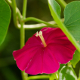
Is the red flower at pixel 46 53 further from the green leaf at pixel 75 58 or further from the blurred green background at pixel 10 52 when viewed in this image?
the blurred green background at pixel 10 52

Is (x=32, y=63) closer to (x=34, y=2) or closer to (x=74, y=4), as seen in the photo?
Answer: (x=74, y=4)

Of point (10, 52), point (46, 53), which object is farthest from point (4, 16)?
point (10, 52)

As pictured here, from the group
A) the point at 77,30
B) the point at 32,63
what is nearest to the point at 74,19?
the point at 77,30

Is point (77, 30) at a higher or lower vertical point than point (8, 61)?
higher

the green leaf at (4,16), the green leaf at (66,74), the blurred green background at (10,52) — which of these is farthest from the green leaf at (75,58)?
the blurred green background at (10,52)

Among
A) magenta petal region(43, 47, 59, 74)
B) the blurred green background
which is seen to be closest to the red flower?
magenta petal region(43, 47, 59, 74)

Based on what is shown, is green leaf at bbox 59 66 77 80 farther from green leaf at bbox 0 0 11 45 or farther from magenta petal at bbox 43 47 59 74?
green leaf at bbox 0 0 11 45

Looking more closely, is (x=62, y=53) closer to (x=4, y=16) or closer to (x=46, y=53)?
(x=46, y=53)
